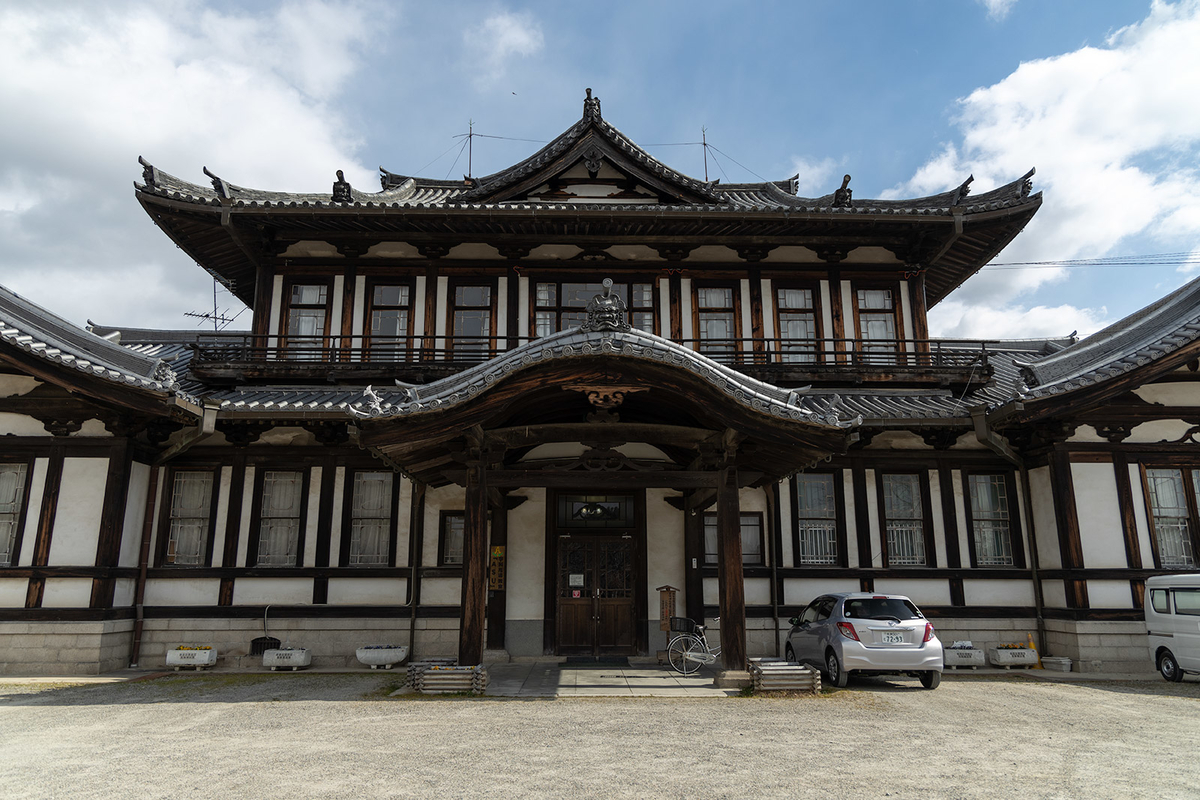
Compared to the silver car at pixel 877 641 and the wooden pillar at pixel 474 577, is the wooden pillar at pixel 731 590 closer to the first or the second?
the silver car at pixel 877 641

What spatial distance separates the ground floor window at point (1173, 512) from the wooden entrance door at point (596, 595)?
10.4 meters

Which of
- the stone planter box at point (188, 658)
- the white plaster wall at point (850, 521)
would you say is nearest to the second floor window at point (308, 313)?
the stone planter box at point (188, 658)

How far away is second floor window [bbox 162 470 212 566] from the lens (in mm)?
14719

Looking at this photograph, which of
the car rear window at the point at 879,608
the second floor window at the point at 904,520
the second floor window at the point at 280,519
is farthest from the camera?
the second floor window at the point at 904,520

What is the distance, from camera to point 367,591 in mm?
14547

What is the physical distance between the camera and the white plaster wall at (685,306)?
16.4 meters

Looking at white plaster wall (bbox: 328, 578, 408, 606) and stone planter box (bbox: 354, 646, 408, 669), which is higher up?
white plaster wall (bbox: 328, 578, 408, 606)

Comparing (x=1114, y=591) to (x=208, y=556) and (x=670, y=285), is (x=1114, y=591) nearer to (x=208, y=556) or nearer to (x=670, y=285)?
(x=670, y=285)

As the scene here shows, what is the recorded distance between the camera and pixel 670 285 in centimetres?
1666

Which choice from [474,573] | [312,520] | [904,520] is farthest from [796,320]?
[312,520]

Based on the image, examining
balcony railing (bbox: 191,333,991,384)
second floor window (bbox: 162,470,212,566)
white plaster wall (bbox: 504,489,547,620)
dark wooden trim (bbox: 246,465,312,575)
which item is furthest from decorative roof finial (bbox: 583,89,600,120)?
second floor window (bbox: 162,470,212,566)

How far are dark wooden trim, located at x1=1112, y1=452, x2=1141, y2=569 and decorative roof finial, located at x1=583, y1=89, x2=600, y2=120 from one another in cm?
1315

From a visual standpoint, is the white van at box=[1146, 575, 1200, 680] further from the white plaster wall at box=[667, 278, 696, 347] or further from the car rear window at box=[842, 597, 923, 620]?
the white plaster wall at box=[667, 278, 696, 347]

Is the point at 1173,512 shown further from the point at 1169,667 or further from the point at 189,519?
the point at 189,519
